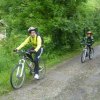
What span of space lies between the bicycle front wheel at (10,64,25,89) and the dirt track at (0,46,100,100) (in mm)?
223

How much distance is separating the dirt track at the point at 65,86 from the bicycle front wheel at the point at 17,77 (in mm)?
223

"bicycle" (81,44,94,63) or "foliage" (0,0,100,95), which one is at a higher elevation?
"foliage" (0,0,100,95)

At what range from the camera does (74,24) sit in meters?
18.2

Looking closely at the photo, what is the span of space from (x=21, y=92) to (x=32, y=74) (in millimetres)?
1927

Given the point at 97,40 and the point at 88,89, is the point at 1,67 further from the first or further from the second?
the point at 97,40

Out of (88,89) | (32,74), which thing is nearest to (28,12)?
(32,74)

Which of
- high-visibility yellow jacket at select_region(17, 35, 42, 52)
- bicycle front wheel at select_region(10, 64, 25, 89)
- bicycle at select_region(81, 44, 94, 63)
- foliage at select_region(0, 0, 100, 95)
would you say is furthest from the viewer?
foliage at select_region(0, 0, 100, 95)

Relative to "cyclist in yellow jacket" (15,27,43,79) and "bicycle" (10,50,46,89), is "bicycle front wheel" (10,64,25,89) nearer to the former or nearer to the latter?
"bicycle" (10,50,46,89)

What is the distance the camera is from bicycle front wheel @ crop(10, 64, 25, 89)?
10197 millimetres

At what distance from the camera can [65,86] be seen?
11.1 meters

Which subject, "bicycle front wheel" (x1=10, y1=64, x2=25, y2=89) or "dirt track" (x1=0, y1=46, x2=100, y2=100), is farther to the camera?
"bicycle front wheel" (x1=10, y1=64, x2=25, y2=89)

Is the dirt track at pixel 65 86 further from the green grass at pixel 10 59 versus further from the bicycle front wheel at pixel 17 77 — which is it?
Answer: the green grass at pixel 10 59

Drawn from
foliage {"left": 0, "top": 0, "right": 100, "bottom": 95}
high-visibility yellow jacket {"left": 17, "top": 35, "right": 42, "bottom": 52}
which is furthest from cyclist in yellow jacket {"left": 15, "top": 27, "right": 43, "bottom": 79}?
foliage {"left": 0, "top": 0, "right": 100, "bottom": 95}

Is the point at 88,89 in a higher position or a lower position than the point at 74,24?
lower
